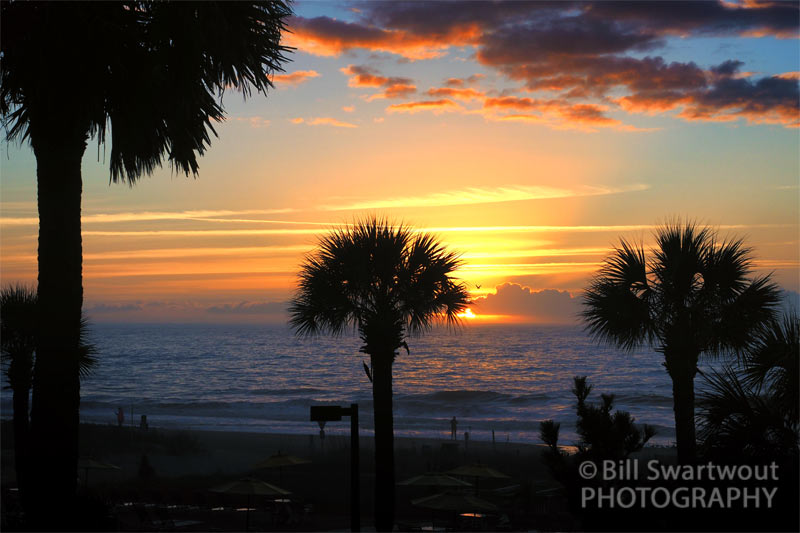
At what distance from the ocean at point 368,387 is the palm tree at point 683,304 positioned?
35.4m

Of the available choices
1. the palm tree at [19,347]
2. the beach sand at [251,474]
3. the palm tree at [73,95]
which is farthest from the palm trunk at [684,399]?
the palm tree at [19,347]

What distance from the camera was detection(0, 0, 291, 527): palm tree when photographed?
400 inches

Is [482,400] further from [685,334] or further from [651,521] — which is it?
[651,521]

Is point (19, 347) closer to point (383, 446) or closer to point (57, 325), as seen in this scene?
point (383, 446)

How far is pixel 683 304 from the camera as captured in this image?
17.7 metres

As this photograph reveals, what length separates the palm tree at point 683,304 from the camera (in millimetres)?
17250

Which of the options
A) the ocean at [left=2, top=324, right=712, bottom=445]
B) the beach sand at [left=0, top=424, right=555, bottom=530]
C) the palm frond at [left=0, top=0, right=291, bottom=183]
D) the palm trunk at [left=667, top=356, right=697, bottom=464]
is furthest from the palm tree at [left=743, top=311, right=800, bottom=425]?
the ocean at [left=2, top=324, right=712, bottom=445]

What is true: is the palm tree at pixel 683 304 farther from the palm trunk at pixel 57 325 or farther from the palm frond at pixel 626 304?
the palm trunk at pixel 57 325

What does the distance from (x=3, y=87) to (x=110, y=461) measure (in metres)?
30.0

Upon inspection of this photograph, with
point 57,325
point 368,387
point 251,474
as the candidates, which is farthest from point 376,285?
point 368,387

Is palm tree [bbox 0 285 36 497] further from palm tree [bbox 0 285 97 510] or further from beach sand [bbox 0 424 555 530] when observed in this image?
beach sand [bbox 0 424 555 530]

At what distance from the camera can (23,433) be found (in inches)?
820

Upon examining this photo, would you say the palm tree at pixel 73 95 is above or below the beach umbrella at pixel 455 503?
above

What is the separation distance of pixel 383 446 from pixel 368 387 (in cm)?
8126
